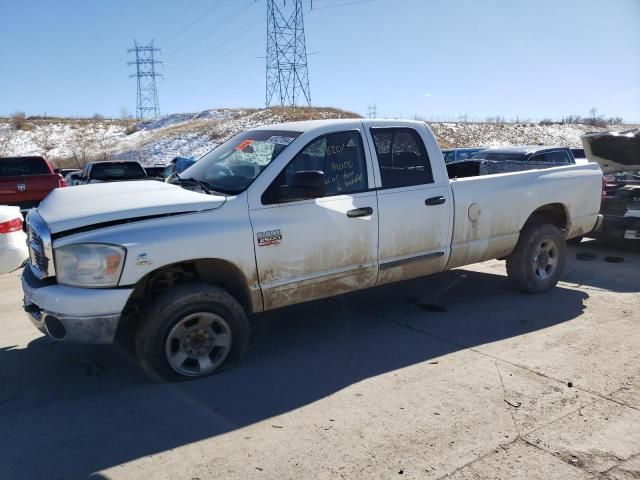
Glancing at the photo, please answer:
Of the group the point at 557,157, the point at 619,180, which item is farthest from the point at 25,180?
the point at 619,180

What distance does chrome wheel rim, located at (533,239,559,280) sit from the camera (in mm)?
6277

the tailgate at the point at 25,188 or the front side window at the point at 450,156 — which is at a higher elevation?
the front side window at the point at 450,156

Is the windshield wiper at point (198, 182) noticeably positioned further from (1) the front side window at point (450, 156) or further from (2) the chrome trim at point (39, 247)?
(1) the front side window at point (450, 156)

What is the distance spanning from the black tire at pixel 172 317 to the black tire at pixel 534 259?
138 inches

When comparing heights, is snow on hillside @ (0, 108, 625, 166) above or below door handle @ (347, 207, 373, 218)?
above

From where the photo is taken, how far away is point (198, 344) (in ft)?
13.7

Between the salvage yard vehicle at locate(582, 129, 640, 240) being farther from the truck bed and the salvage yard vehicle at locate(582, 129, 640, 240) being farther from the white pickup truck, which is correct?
the white pickup truck

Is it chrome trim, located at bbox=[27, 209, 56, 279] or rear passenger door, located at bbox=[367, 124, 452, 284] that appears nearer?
chrome trim, located at bbox=[27, 209, 56, 279]

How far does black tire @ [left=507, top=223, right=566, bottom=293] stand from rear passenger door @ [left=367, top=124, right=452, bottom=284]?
1250 millimetres

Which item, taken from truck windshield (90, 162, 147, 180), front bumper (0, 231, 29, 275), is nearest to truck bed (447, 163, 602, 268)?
front bumper (0, 231, 29, 275)

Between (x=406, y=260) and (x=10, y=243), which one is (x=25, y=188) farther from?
(x=406, y=260)

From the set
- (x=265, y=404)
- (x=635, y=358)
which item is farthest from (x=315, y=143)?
(x=635, y=358)

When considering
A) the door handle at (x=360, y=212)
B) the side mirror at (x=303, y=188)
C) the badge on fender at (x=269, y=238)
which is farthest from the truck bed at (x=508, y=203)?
the badge on fender at (x=269, y=238)

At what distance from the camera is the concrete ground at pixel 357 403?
10.1 feet
